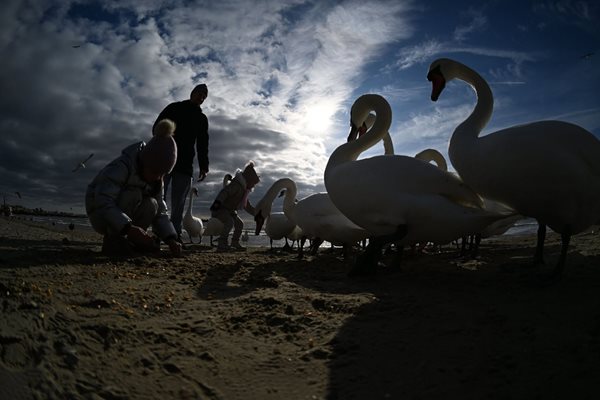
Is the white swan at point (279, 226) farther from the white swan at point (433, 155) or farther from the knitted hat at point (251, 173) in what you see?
the white swan at point (433, 155)

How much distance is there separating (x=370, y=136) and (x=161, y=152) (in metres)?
2.94

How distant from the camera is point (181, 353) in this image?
193cm

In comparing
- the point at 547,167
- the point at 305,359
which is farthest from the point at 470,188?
the point at 305,359

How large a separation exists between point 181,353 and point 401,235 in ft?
8.84

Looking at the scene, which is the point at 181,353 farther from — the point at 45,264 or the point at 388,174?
the point at 388,174

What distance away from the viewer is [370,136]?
540 centimetres

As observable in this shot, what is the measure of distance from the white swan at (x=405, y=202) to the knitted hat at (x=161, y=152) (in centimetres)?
216

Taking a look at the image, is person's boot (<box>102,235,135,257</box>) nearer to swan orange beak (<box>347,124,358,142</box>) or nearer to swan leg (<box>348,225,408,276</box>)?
swan leg (<box>348,225,408,276</box>)

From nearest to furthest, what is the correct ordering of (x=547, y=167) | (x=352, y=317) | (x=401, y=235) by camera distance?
(x=352, y=317)
(x=547, y=167)
(x=401, y=235)

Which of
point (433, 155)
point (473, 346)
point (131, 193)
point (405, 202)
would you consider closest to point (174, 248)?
point (131, 193)

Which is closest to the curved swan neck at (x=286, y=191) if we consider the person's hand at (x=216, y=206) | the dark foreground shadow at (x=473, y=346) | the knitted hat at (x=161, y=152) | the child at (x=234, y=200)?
the child at (x=234, y=200)

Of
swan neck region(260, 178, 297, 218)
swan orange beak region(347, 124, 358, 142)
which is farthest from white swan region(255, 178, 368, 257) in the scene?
swan neck region(260, 178, 297, 218)

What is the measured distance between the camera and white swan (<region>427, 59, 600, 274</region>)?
3285mm

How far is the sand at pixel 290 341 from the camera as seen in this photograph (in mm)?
1561
